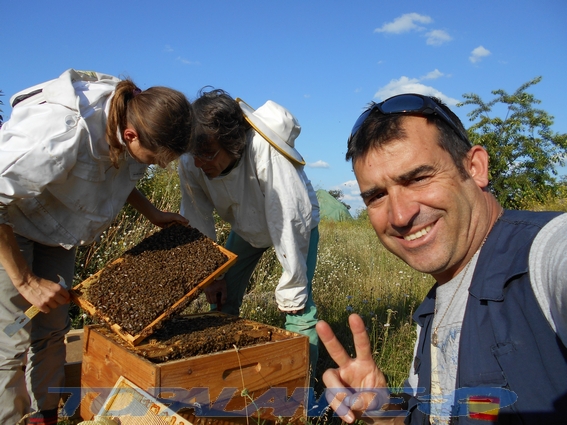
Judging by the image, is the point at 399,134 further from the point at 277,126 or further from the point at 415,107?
the point at 277,126

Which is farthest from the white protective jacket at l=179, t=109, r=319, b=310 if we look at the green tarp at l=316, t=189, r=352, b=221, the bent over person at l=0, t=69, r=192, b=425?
the green tarp at l=316, t=189, r=352, b=221

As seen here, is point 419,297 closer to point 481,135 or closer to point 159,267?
point 159,267

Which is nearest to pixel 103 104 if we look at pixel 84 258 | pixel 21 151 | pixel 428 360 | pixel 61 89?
pixel 61 89

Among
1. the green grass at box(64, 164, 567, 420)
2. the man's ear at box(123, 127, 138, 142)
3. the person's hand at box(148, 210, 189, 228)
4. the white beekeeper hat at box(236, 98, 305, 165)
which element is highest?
the white beekeeper hat at box(236, 98, 305, 165)

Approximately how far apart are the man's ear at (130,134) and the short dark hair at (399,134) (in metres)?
1.54

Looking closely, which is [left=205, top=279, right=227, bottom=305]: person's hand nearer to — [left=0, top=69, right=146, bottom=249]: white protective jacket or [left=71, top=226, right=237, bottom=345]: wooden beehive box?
[left=71, top=226, right=237, bottom=345]: wooden beehive box

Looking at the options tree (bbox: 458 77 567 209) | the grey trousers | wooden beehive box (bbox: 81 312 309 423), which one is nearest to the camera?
wooden beehive box (bbox: 81 312 309 423)

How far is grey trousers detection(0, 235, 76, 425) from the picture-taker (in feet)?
9.16

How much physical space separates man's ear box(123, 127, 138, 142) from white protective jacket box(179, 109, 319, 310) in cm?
88

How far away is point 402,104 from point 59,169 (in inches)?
74.6

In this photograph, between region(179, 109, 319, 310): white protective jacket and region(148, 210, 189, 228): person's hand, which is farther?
region(148, 210, 189, 228): person's hand

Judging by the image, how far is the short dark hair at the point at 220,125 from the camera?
337 centimetres

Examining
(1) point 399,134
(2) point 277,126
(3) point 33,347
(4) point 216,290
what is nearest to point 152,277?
(3) point 33,347

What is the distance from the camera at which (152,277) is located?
2.96 m
